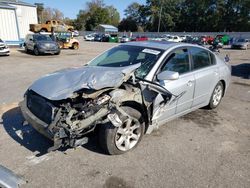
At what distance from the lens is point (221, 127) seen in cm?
480

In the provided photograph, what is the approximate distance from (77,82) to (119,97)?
26.1 inches

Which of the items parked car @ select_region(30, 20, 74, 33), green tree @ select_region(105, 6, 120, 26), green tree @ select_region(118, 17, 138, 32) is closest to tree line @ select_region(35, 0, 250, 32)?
green tree @ select_region(118, 17, 138, 32)

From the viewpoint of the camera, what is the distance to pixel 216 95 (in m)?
5.63

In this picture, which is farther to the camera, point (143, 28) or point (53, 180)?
point (143, 28)

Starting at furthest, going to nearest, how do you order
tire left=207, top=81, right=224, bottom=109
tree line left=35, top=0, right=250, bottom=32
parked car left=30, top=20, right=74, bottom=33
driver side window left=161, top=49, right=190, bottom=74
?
tree line left=35, top=0, right=250, bottom=32, parked car left=30, top=20, right=74, bottom=33, tire left=207, top=81, right=224, bottom=109, driver side window left=161, top=49, right=190, bottom=74

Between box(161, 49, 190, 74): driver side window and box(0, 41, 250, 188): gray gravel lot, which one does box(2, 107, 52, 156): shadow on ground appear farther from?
box(161, 49, 190, 74): driver side window

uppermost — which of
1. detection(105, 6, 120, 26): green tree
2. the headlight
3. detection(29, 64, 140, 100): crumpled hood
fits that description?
detection(105, 6, 120, 26): green tree

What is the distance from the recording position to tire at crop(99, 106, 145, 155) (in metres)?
3.42

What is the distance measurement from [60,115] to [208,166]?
2200 mm

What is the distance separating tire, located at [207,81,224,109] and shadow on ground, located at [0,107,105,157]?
2.96m

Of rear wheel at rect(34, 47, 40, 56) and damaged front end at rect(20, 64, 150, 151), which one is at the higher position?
damaged front end at rect(20, 64, 150, 151)

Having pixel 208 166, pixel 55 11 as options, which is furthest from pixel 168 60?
pixel 55 11

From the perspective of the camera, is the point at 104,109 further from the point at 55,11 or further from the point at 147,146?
the point at 55,11

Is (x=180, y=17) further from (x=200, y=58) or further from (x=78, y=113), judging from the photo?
(x=78, y=113)
